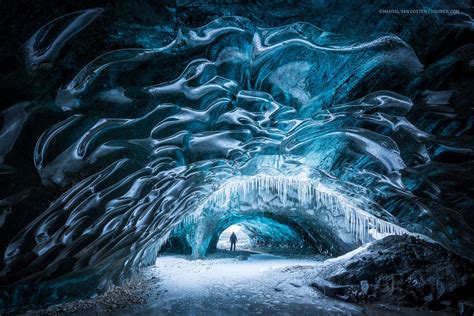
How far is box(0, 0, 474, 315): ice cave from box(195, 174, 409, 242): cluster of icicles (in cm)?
351

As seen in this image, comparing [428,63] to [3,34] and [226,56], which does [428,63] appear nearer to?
[226,56]

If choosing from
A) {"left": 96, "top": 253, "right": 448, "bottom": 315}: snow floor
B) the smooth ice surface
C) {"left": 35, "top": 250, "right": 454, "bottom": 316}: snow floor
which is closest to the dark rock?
{"left": 35, "top": 250, "right": 454, "bottom": 316}: snow floor

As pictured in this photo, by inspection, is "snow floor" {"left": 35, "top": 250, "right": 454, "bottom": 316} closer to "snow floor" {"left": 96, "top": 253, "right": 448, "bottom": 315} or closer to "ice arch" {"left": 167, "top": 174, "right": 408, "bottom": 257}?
"snow floor" {"left": 96, "top": 253, "right": 448, "bottom": 315}

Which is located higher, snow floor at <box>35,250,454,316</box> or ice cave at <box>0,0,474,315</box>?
ice cave at <box>0,0,474,315</box>

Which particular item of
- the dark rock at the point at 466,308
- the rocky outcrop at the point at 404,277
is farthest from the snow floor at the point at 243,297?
the dark rock at the point at 466,308

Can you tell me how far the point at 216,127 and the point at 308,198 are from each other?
907 cm

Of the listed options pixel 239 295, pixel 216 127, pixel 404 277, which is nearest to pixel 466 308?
pixel 404 277

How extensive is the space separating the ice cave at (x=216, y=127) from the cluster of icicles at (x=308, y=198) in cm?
351

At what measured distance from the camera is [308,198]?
12320mm

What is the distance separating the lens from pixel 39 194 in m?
2.99

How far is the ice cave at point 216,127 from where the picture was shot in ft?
8.27

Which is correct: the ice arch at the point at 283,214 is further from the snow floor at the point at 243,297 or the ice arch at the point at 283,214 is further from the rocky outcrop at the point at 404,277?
the rocky outcrop at the point at 404,277

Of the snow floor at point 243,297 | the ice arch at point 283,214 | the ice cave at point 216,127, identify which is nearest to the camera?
the ice cave at point 216,127

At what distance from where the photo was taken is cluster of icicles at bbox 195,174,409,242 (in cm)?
→ 981
